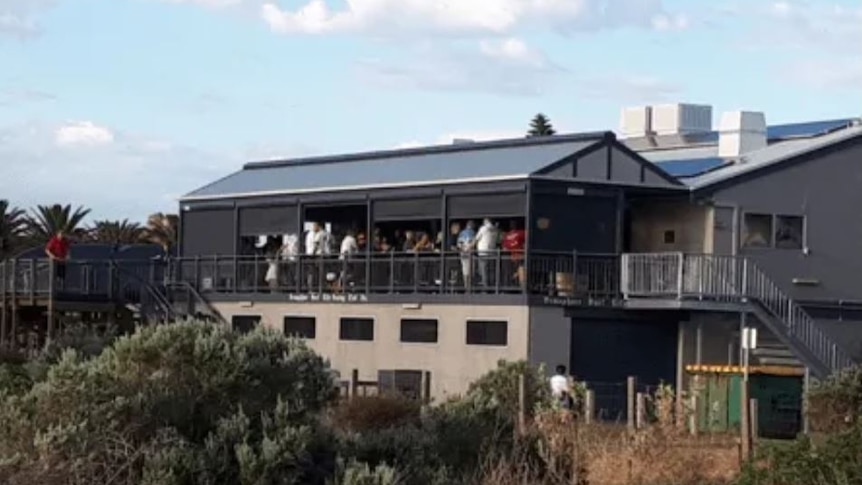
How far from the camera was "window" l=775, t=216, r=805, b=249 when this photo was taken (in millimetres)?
43688

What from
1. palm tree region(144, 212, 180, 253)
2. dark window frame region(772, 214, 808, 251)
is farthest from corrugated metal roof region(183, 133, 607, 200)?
palm tree region(144, 212, 180, 253)

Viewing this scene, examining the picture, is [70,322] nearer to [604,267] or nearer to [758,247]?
[604,267]

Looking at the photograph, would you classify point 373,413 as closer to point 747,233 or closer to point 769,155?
point 747,233

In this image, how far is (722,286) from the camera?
4075 centimetres

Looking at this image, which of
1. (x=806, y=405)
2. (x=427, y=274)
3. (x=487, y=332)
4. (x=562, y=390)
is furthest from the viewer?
(x=427, y=274)

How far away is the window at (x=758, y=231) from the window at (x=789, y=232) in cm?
21

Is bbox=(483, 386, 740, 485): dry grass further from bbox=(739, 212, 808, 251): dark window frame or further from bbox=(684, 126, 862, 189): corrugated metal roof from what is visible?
bbox=(739, 212, 808, 251): dark window frame

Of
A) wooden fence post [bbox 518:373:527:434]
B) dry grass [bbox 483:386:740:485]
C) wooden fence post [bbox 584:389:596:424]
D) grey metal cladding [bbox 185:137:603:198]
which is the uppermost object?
grey metal cladding [bbox 185:137:603:198]

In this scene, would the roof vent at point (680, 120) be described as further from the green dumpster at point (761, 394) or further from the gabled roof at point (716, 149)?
the green dumpster at point (761, 394)

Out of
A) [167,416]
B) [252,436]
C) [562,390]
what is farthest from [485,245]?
[252,436]

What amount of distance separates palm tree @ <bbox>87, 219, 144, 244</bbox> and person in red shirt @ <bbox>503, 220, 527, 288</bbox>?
4041 cm

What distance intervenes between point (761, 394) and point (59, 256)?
1863 centimetres

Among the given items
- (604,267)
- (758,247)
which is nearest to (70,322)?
(604,267)

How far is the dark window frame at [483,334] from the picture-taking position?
40531 millimetres
